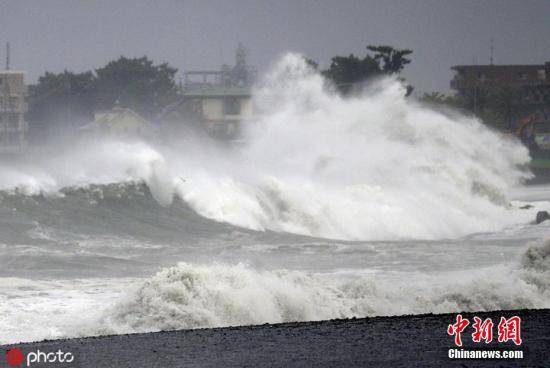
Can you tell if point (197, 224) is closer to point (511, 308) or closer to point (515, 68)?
point (511, 308)

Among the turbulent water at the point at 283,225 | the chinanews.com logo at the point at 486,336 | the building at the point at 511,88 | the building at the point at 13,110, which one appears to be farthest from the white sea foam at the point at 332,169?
the building at the point at 511,88

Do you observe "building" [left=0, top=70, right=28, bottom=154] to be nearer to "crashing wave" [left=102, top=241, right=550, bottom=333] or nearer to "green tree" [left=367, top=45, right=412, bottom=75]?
"green tree" [left=367, top=45, right=412, bottom=75]

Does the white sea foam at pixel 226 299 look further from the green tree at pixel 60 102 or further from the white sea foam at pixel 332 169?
the green tree at pixel 60 102

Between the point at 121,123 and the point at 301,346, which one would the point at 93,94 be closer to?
the point at 121,123

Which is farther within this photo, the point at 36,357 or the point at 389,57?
the point at 389,57

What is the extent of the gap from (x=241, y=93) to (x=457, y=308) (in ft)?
261

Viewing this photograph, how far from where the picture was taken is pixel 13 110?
94000 millimetres

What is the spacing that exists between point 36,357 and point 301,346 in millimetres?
2513

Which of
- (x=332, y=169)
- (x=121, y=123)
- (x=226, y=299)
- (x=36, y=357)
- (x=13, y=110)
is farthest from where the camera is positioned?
(x=13, y=110)

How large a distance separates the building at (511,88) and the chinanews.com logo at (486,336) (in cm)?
8300

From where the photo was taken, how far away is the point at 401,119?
46719 millimetres

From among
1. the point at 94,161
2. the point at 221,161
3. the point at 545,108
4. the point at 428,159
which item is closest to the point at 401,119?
the point at 428,159

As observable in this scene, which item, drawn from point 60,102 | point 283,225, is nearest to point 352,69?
point 60,102

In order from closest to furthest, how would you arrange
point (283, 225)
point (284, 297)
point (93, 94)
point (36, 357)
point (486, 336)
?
point (36, 357) < point (486, 336) < point (284, 297) < point (283, 225) < point (93, 94)
